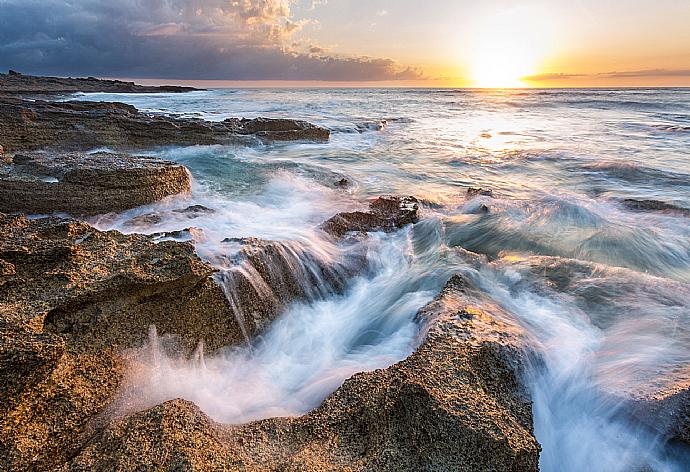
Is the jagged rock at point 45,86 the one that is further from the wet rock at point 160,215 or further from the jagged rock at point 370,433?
the jagged rock at point 370,433

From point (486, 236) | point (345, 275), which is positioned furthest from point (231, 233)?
point (486, 236)

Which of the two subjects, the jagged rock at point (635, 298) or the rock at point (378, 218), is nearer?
the jagged rock at point (635, 298)

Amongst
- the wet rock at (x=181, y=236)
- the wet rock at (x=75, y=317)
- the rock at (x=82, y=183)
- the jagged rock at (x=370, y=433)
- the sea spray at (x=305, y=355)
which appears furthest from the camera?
the rock at (x=82, y=183)

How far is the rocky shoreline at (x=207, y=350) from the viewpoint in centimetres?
209

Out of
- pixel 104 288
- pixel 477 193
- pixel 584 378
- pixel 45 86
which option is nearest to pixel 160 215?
pixel 104 288

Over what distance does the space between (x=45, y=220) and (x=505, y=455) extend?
4.36 metres

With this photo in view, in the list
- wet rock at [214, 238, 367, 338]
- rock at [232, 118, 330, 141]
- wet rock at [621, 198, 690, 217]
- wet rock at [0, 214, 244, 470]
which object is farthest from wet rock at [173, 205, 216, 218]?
rock at [232, 118, 330, 141]

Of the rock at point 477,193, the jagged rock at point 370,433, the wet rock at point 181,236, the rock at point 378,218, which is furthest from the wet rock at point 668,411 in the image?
the rock at point 477,193

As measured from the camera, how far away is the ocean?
303 centimetres

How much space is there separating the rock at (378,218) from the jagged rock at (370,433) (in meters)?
3.37

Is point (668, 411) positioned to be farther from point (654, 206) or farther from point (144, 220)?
point (654, 206)

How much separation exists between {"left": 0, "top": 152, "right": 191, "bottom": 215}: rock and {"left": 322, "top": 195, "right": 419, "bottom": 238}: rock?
2.70 m

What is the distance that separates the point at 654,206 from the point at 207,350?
8.26 m

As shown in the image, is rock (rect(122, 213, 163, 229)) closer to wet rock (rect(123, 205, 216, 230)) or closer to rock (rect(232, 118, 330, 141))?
wet rock (rect(123, 205, 216, 230))
